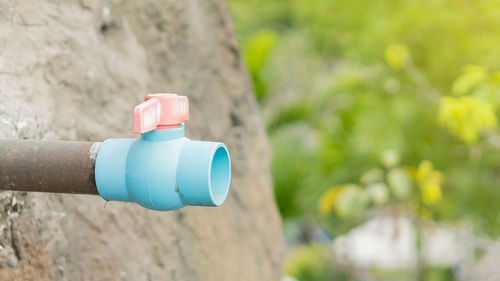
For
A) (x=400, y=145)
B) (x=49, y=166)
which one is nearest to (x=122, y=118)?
(x=49, y=166)

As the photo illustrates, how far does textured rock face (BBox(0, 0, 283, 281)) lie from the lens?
104 centimetres

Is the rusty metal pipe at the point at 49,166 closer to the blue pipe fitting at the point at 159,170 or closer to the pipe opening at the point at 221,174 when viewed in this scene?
the blue pipe fitting at the point at 159,170

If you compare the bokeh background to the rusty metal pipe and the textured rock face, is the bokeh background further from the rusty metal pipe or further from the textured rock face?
the rusty metal pipe

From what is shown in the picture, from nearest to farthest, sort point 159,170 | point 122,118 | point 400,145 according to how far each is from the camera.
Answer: point 159,170
point 122,118
point 400,145

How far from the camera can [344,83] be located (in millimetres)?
3816

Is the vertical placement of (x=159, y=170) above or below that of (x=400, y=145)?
below

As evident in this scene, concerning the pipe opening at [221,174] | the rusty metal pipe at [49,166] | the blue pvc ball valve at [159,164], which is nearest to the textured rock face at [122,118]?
the rusty metal pipe at [49,166]

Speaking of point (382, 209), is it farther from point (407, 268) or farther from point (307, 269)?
point (407, 268)

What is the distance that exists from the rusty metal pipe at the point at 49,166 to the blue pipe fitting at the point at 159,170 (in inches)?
1.1

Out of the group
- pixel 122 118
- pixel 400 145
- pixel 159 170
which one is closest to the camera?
pixel 159 170

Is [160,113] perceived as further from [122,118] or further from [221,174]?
[122,118]

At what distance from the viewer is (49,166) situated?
834 mm

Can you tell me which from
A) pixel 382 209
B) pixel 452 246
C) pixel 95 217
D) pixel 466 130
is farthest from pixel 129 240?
pixel 452 246

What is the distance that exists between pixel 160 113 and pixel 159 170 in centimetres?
9
